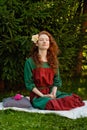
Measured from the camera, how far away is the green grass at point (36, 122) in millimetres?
5457

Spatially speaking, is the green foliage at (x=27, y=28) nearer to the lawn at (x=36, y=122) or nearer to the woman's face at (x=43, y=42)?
the woman's face at (x=43, y=42)

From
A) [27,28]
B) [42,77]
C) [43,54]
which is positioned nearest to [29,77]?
[42,77]

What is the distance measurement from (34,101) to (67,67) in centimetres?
261

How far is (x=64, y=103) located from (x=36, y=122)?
947mm

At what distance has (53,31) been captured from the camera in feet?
28.3

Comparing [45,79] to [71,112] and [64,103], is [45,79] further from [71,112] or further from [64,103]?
[71,112]

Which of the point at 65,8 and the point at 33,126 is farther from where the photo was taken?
the point at 65,8

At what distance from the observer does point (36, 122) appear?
568 centimetres

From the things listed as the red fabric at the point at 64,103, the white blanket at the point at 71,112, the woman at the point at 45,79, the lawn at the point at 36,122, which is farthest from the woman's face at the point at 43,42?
the lawn at the point at 36,122

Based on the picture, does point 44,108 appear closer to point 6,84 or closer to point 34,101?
point 34,101

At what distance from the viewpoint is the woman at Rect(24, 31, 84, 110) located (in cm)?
651

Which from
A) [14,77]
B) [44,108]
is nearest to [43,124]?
[44,108]

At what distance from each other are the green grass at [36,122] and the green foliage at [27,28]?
218cm

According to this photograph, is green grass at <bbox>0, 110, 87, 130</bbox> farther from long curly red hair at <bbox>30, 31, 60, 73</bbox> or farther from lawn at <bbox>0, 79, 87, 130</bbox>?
long curly red hair at <bbox>30, 31, 60, 73</bbox>
